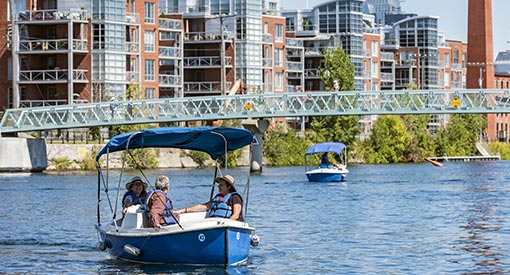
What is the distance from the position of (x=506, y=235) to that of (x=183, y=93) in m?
93.2

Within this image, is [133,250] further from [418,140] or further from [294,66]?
[418,140]

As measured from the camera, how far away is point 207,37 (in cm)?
14088

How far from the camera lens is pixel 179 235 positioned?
35656 millimetres

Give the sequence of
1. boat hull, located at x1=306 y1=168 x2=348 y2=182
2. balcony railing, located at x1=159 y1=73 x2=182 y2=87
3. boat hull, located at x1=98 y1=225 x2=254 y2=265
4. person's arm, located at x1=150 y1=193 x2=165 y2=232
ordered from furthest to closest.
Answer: balcony railing, located at x1=159 y1=73 x2=182 y2=87, boat hull, located at x1=306 y1=168 x2=348 y2=182, person's arm, located at x1=150 y1=193 x2=165 y2=232, boat hull, located at x1=98 y1=225 x2=254 y2=265

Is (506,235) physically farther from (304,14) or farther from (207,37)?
(304,14)

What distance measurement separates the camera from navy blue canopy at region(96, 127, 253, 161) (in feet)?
127

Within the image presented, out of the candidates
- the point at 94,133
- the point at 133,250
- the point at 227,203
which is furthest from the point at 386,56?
the point at 227,203

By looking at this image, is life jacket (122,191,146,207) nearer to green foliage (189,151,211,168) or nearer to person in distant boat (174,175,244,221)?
person in distant boat (174,175,244,221)

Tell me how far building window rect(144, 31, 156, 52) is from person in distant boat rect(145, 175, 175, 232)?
9394cm

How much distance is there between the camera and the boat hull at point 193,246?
116 feet

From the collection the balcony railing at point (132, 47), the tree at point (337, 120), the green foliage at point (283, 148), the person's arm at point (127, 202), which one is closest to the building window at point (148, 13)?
the balcony railing at point (132, 47)

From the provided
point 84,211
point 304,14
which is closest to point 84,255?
point 84,211

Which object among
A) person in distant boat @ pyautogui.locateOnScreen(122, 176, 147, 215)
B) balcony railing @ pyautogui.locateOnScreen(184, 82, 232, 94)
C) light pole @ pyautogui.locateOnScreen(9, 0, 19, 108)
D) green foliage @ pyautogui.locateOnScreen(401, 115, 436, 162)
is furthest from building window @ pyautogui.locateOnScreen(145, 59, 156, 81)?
person in distant boat @ pyautogui.locateOnScreen(122, 176, 147, 215)

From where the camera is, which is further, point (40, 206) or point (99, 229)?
point (40, 206)
